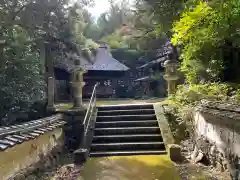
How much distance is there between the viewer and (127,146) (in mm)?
7336

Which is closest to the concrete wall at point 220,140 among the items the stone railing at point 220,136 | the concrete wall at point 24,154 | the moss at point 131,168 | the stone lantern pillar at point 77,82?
the stone railing at point 220,136

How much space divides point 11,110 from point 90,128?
11.0 feet

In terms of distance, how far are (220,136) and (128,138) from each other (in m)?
3.27

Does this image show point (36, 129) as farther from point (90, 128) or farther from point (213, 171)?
point (213, 171)

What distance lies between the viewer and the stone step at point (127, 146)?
7.28m

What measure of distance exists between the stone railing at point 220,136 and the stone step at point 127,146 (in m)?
1.17

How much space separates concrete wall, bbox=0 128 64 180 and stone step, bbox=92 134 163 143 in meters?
1.38

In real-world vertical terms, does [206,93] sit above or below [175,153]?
above

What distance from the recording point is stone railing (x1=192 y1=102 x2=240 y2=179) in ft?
13.8

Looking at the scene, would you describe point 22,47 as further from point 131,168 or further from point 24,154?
point 131,168

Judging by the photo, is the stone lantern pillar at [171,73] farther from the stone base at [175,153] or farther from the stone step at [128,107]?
the stone base at [175,153]

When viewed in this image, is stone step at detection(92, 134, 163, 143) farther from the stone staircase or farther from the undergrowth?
the undergrowth

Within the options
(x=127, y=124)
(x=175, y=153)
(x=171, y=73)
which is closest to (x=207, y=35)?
(x=175, y=153)

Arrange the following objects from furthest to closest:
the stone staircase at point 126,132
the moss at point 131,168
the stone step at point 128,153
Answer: the stone staircase at point 126,132 → the stone step at point 128,153 → the moss at point 131,168
